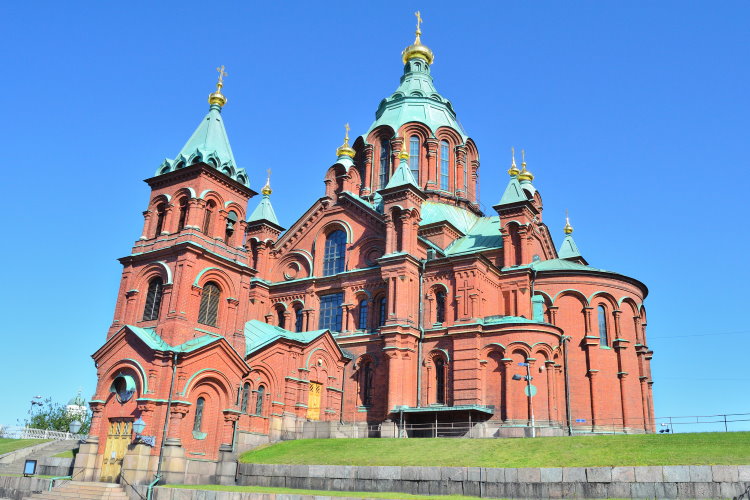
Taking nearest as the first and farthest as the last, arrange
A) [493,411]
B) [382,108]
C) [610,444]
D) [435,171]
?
1. [610,444]
2. [493,411]
3. [435,171]
4. [382,108]

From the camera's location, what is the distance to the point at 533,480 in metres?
19.5

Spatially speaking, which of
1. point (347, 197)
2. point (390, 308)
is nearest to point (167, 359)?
point (390, 308)

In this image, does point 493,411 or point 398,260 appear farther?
point 398,260

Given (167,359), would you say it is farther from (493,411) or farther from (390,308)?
(493,411)

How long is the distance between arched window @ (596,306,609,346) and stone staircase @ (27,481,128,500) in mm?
24506

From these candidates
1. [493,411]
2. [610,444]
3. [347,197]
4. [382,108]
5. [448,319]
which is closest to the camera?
[610,444]

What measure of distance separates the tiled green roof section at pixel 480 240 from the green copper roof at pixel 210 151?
13.4 meters

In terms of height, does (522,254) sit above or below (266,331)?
above

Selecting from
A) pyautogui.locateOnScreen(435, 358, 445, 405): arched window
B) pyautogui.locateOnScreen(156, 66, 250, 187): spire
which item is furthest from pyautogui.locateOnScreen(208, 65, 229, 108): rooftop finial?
pyautogui.locateOnScreen(435, 358, 445, 405): arched window

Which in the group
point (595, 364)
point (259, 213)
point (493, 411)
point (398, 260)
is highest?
point (259, 213)

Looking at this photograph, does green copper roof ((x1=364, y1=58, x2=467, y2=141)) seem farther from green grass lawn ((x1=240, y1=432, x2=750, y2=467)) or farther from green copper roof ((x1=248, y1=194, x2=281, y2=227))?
green grass lawn ((x1=240, y1=432, x2=750, y2=467))

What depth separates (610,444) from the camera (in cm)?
2205

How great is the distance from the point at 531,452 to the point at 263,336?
1477 cm

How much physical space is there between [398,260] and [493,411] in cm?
897
